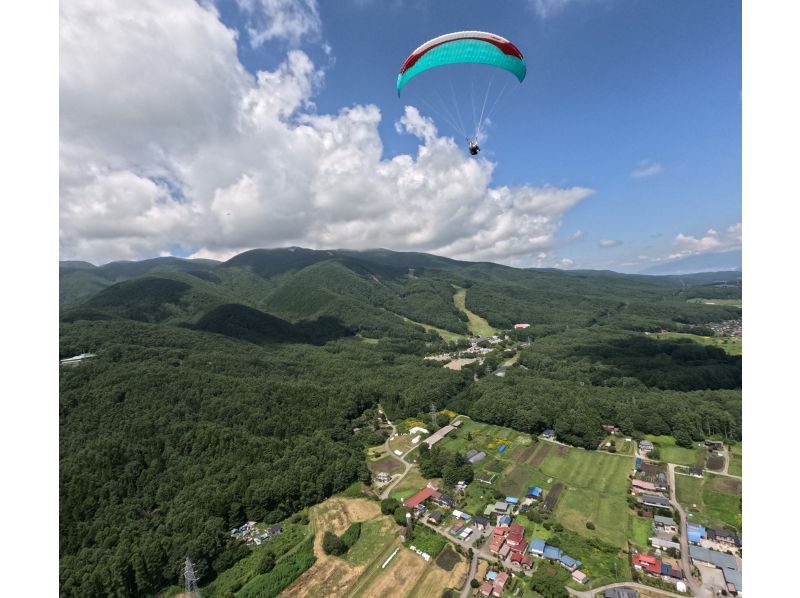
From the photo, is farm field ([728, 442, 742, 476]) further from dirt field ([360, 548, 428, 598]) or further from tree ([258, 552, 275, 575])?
tree ([258, 552, 275, 575])

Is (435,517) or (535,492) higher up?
(535,492)

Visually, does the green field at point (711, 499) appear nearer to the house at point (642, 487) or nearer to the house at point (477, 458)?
the house at point (642, 487)

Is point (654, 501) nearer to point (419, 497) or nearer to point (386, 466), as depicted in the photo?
point (419, 497)

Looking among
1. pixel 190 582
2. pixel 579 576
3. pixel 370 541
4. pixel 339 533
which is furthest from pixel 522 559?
pixel 190 582

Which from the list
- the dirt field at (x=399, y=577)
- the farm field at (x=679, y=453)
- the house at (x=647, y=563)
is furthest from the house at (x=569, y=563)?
the farm field at (x=679, y=453)

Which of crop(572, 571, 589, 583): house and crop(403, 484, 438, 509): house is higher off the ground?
crop(572, 571, 589, 583): house

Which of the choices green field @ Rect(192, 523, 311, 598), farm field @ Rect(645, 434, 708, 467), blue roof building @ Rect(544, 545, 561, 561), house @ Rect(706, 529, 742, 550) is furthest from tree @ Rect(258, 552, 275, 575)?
farm field @ Rect(645, 434, 708, 467)

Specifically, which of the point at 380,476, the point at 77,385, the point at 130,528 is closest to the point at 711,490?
the point at 380,476
